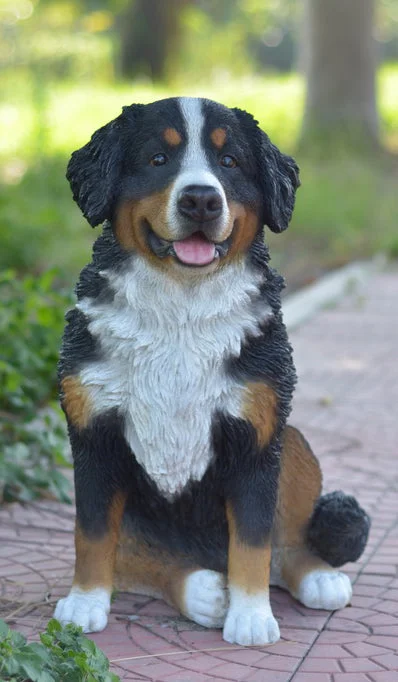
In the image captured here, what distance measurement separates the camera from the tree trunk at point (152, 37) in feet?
95.8

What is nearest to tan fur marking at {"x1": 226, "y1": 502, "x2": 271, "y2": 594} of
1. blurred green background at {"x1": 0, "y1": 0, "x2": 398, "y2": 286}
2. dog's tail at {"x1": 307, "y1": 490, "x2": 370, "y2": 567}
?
dog's tail at {"x1": 307, "y1": 490, "x2": 370, "y2": 567}

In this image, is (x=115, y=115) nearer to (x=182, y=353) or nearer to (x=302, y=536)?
(x=302, y=536)

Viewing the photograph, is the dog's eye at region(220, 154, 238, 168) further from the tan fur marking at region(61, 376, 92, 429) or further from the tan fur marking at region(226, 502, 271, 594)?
the tan fur marking at region(226, 502, 271, 594)

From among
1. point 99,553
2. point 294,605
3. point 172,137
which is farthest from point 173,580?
point 172,137

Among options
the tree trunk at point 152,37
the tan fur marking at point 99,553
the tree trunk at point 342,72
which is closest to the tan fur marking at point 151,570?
the tan fur marking at point 99,553

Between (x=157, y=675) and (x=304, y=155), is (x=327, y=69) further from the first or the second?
(x=157, y=675)

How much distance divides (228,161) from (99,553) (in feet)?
4.12

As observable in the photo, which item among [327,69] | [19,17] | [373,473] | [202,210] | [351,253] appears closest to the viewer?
[202,210]

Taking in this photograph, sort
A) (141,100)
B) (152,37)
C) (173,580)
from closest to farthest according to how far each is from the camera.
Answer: (173,580)
(141,100)
(152,37)

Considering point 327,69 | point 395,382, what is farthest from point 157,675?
point 327,69

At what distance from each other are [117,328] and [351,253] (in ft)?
28.0

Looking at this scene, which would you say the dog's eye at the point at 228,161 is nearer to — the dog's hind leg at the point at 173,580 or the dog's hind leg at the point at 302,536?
the dog's hind leg at the point at 302,536

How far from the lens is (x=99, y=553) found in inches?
138

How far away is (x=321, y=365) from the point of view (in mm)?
7707
